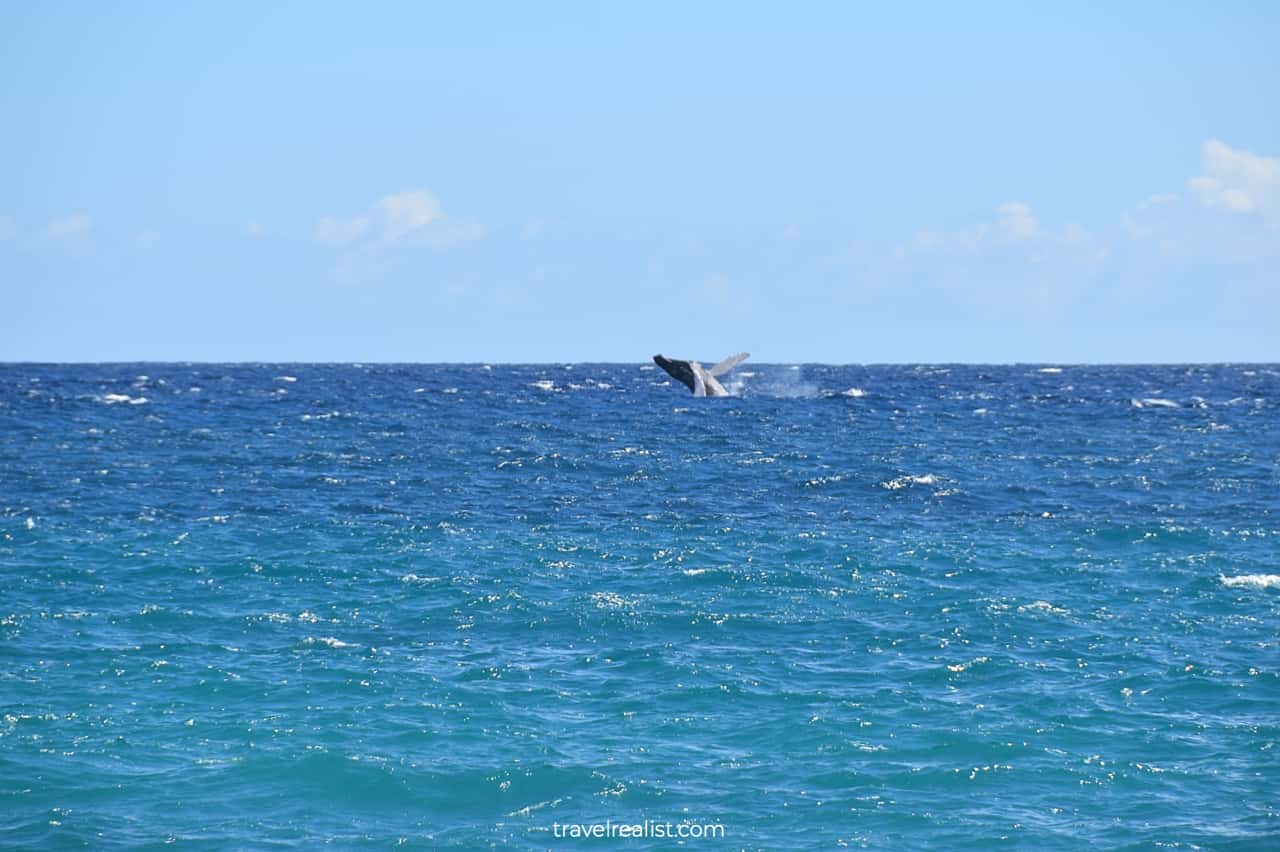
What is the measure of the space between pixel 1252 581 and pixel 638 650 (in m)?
16.1

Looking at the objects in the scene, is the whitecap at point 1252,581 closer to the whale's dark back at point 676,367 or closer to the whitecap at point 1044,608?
the whitecap at point 1044,608

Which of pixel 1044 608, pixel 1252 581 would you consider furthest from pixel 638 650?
pixel 1252 581

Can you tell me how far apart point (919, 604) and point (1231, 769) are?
969cm

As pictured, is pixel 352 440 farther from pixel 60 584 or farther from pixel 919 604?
pixel 919 604

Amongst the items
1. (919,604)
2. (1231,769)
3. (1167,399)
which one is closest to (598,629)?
(919,604)

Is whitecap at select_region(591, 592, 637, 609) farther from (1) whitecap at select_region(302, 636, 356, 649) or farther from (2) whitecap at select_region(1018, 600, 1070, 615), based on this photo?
(2) whitecap at select_region(1018, 600, 1070, 615)

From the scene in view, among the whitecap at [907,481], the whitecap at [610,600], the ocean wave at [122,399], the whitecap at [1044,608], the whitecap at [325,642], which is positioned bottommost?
the whitecap at [325,642]

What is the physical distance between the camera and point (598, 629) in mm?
26016

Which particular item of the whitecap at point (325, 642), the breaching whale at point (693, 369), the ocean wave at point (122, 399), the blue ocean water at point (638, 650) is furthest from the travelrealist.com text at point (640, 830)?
the ocean wave at point (122, 399)

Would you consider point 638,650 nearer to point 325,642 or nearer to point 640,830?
point 325,642

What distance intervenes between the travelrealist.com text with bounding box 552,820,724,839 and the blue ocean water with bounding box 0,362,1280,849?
5.9 inches

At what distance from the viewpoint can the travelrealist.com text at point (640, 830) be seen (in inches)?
659

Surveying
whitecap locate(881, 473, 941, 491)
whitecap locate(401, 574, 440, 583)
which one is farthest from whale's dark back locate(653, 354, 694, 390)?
whitecap locate(401, 574, 440, 583)

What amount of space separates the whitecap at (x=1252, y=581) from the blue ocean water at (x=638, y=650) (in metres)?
0.12
